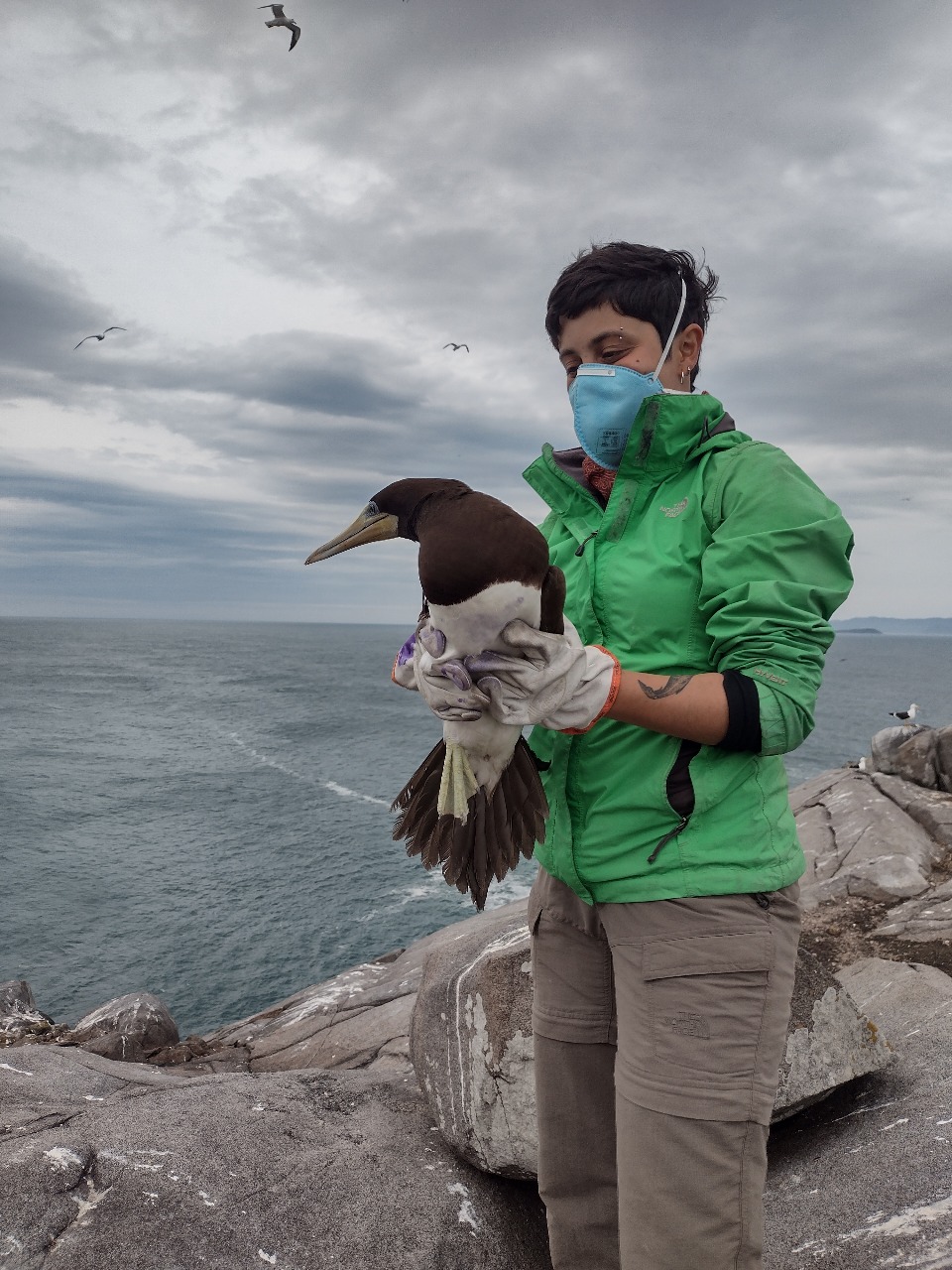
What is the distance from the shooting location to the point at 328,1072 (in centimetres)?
568

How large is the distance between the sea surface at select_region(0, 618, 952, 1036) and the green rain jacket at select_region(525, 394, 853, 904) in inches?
690

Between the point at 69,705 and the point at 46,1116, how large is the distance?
81.1 metres

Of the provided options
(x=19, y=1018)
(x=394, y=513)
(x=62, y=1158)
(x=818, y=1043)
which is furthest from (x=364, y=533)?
(x=19, y=1018)

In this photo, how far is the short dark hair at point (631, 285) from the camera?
109 inches

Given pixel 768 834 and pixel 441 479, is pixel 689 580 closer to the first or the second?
pixel 768 834

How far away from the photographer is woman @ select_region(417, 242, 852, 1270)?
7.34 ft

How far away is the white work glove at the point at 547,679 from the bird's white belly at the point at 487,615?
26 millimetres

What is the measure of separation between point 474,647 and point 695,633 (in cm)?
65

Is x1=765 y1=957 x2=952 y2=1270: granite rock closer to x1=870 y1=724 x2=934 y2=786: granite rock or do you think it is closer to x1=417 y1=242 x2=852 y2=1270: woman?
x1=417 y1=242 x2=852 y2=1270: woman

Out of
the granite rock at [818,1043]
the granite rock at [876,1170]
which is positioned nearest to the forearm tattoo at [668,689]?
the granite rock at [876,1170]

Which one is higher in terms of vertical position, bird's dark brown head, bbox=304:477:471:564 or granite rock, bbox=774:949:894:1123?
bird's dark brown head, bbox=304:477:471:564

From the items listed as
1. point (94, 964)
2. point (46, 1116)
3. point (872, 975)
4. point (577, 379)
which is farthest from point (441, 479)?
point (94, 964)

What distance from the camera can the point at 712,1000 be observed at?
226 cm

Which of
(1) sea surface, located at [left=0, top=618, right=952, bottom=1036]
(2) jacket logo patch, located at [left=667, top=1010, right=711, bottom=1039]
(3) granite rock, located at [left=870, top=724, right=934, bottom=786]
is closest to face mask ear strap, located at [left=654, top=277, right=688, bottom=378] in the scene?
(2) jacket logo patch, located at [left=667, top=1010, right=711, bottom=1039]
